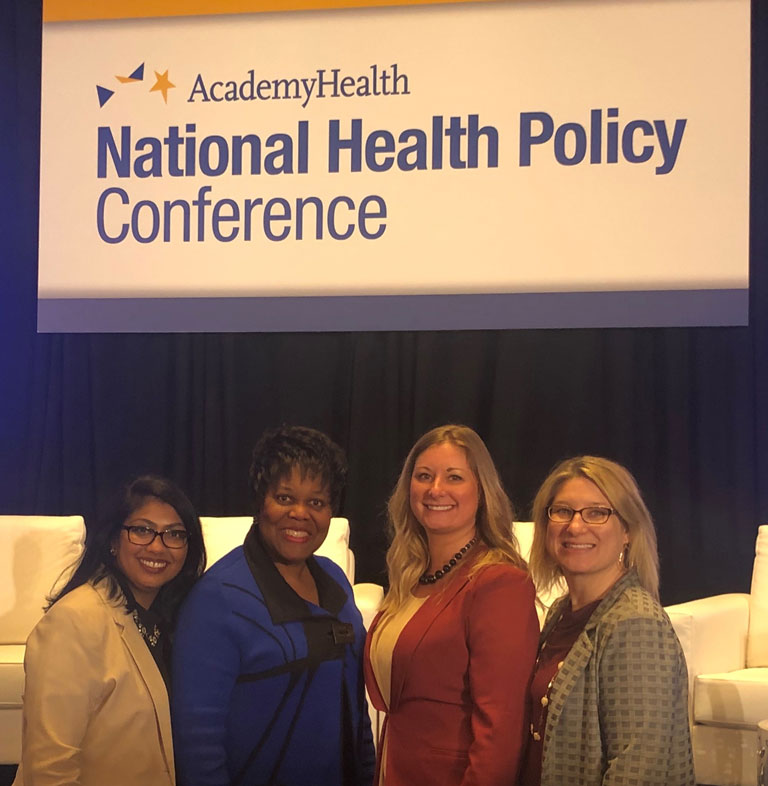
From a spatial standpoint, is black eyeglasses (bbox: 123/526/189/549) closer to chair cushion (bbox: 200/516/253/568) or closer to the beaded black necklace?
the beaded black necklace

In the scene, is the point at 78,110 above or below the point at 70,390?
above

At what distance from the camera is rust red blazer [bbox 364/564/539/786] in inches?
89.0

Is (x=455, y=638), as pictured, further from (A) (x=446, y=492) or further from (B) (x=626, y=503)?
(B) (x=626, y=503)

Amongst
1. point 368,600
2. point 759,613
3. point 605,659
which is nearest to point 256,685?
point 605,659

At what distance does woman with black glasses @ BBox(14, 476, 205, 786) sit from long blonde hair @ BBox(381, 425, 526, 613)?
51 centimetres

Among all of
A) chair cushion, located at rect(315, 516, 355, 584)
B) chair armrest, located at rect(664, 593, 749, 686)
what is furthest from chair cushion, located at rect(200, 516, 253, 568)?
chair armrest, located at rect(664, 593, 749, 686)

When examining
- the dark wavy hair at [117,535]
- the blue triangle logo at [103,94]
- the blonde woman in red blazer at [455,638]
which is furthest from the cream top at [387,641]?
the blue triangle logo at [103,94]

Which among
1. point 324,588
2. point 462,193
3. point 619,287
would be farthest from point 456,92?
point 324,588

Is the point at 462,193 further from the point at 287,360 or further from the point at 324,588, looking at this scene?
the point at 324,588

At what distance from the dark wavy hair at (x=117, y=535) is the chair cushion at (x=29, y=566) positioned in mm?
2324

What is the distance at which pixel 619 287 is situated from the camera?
14.4 feet

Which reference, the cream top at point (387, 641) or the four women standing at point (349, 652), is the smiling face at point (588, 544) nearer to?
the four women standing at point (349, 652)

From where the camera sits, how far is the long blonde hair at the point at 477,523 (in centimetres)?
246

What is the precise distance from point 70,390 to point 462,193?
2.35 meters
